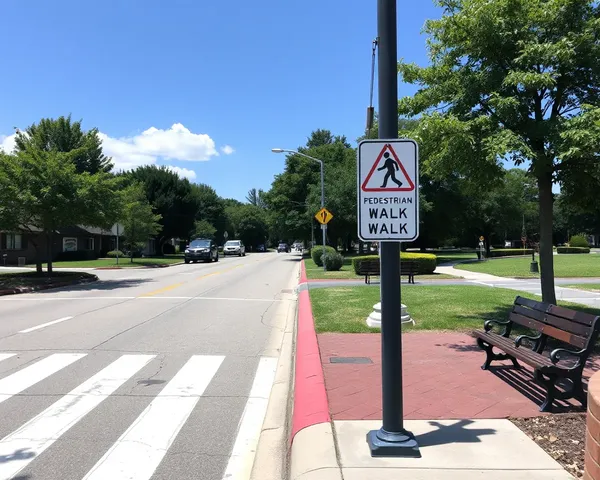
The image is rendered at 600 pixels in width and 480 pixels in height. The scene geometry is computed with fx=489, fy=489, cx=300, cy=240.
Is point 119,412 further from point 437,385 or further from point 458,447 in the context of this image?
point 437,385

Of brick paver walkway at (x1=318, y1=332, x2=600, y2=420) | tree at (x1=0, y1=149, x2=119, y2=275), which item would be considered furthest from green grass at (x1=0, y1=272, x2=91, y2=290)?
brick paver walkway at (x1=318, y1=332, x2=600, y2=420)

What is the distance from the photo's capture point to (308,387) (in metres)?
5.71

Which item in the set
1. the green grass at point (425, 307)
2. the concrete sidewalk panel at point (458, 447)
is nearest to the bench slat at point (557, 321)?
the concrete sidewalk panel at point (458, 447)

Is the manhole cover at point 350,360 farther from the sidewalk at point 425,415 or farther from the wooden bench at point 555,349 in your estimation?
the wooden bench at point 555,349

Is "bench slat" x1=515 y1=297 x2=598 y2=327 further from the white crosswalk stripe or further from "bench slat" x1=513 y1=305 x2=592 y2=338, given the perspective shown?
the white crosswalk stripe

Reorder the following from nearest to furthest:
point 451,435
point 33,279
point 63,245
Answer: point 451,435
point 33,279
point 63,245

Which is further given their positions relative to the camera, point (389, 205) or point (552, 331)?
point (552, 331)

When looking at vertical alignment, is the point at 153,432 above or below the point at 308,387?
below

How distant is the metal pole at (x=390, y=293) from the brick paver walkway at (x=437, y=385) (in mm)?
796

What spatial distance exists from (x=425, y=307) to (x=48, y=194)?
16.3 metres

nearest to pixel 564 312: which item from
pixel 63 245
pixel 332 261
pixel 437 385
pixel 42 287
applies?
pixel 437 385

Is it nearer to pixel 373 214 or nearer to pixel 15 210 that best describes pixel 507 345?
pixel 373 214

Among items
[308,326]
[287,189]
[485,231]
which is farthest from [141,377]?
[485,231]

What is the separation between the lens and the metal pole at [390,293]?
3.94m
